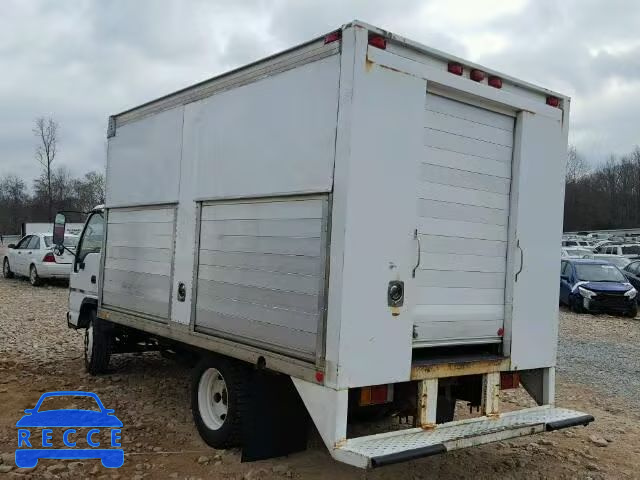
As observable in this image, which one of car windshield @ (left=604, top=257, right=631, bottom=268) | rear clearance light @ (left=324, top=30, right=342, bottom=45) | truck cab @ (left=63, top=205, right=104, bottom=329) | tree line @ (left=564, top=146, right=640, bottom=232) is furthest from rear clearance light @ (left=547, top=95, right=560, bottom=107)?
tree line @ (left=564, top=146, right=640, bottom=232)

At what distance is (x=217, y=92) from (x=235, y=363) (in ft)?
7.30

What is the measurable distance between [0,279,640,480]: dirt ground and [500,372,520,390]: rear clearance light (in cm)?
64

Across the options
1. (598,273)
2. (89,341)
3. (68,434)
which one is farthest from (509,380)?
(598,273)

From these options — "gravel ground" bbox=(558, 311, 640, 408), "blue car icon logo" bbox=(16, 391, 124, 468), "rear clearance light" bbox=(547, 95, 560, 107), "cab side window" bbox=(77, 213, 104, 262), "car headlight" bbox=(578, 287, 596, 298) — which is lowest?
"blue car icon logo" bbox=(16, 391, 124, 468)

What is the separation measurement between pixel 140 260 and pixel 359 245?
10.1ft

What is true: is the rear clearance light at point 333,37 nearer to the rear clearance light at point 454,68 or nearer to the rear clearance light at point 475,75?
the rear clearance light at point 454,68

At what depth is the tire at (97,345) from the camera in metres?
7.11

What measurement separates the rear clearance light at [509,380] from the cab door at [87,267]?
4655 millimetres

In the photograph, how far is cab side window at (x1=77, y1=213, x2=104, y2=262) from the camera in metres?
7.60

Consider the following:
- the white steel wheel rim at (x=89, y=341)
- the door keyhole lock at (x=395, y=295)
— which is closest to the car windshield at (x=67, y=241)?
the white steel wheel rim at (x=89, y=341)

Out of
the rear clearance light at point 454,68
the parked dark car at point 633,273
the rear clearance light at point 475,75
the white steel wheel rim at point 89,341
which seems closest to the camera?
the rear clearance light at point 454,68

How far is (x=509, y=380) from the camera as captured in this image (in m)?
5.06

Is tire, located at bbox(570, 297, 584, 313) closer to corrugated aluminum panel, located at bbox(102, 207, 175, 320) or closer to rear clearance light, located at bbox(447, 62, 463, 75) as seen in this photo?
corrugated aluminum panel, located at bbox(102, 207, 175, 320)

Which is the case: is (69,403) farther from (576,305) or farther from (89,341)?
(576,305)
